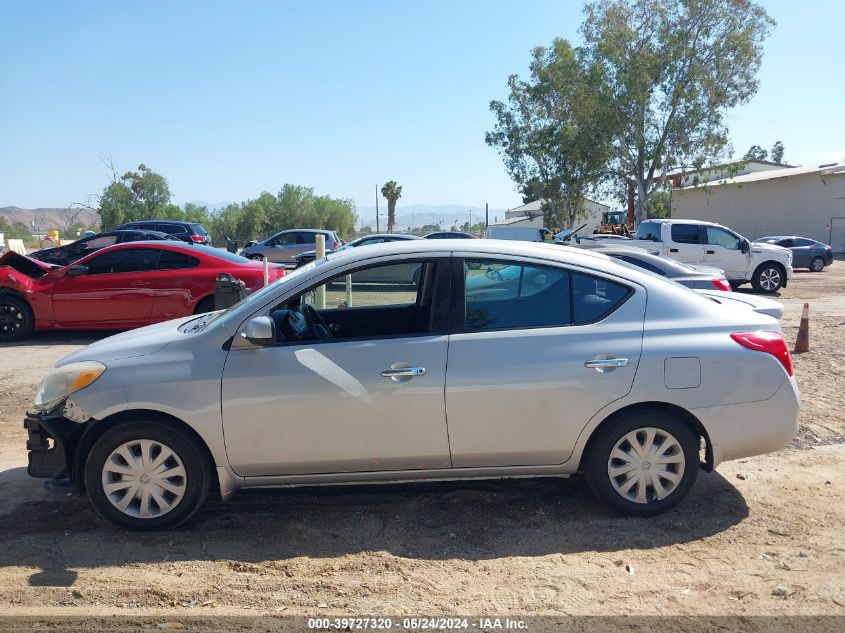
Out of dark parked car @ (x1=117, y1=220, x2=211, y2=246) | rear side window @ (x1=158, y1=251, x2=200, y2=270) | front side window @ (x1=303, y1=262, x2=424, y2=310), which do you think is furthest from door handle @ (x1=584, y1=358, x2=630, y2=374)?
dark parked car @ (x1=117, y1=220, x2=211, y2=246)

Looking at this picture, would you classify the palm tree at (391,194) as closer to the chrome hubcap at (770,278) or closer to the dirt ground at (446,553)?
the chrome hubcap at (770,278)

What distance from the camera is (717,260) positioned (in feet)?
62.5

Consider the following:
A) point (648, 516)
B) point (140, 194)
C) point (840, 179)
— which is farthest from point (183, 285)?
point (140, 194)

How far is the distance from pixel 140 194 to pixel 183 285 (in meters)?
50.8

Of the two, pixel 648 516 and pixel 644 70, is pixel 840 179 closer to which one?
pixel 644 70

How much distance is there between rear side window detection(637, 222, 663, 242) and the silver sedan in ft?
49.9

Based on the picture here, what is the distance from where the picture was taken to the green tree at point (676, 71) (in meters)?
34.2

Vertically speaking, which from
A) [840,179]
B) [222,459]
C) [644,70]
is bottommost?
[222,459]

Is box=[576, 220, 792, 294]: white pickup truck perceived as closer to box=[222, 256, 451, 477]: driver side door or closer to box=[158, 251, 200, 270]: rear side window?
box=[158, 251, 200, 270]: rear side window

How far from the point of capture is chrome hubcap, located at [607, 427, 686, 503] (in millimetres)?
4367

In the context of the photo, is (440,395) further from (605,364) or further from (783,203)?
(783,203)

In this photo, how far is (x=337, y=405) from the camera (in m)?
4.20

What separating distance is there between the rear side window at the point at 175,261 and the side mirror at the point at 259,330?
7281 millimetres

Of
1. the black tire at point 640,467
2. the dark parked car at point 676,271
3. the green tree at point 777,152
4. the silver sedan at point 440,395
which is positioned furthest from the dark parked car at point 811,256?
the green tree at point 777,152
